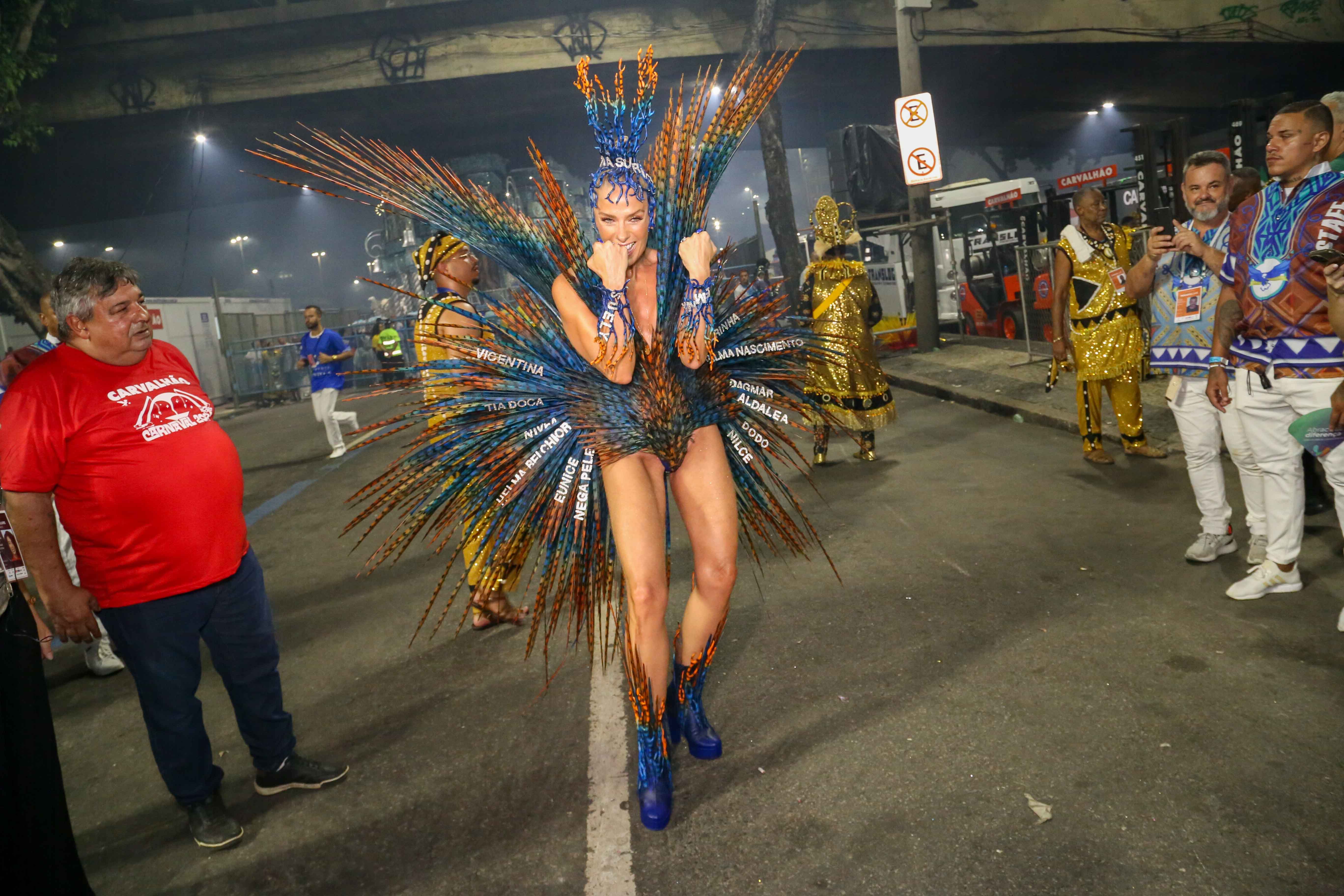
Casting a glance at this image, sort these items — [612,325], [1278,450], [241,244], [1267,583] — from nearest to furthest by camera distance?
1. [612,325]
2. [1278,450]
3. [1267,583]
4. [241,244]

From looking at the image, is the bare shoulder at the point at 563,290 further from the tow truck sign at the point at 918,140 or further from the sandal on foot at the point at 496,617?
the tow truck sign at the point at 918,140

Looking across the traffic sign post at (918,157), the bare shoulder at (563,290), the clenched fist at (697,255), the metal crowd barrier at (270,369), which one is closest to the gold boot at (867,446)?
the clenched fist at (697,255)

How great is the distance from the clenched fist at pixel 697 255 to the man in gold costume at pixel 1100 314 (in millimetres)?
4371

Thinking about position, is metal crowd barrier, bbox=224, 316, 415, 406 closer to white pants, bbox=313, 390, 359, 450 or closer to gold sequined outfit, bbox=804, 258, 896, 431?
white pants, bbox=313, 390, 359, 450

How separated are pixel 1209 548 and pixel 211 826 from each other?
4485 mm

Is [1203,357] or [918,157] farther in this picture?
[918,157]

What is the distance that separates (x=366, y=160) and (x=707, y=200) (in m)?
1.06

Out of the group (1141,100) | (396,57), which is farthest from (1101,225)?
(1141,100)

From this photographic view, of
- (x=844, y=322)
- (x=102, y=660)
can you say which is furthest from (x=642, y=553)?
(x=844, y=322)

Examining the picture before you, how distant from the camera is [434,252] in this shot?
413cm

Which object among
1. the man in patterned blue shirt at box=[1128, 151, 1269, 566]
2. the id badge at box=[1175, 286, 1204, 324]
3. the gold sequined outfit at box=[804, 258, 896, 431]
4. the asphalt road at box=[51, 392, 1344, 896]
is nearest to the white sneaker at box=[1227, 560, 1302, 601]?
the asphalt road at box=[51, 392, 1344, 896]

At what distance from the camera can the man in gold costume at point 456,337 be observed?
3053 millimetres

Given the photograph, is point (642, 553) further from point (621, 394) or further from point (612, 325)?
point (612, 325)

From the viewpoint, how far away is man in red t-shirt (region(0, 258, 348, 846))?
2.68 metres
